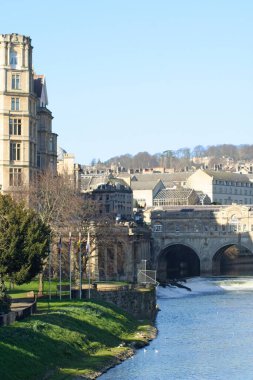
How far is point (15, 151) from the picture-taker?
12925 centimetres

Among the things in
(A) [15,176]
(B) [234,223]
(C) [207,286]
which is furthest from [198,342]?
(B) [234,223]

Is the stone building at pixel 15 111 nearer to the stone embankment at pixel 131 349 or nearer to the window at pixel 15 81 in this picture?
the window at pixel 15 81

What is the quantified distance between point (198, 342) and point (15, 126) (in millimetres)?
46908

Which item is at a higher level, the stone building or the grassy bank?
the stone building

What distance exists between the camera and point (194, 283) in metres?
166

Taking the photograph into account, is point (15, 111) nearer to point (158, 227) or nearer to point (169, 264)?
point (158, 227)

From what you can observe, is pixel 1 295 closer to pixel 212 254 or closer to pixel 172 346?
pixel 172 346

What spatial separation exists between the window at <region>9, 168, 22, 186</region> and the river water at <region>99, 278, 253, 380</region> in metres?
22.2

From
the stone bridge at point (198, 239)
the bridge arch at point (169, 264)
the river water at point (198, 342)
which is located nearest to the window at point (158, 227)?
the stone bridge at point (198, 239)

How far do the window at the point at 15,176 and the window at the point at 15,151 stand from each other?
4.25 ft

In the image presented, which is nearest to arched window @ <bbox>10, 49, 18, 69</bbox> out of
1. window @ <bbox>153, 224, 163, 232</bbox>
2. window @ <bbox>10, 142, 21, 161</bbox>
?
window @ <bbox>10, 142, 21, 161</bbox>

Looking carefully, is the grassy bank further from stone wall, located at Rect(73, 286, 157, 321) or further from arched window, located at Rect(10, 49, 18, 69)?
arched window, located at Rect(10, 49, 18, 69)

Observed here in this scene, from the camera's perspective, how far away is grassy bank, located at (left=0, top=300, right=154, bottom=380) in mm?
66438

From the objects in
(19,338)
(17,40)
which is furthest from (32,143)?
(19,338)
